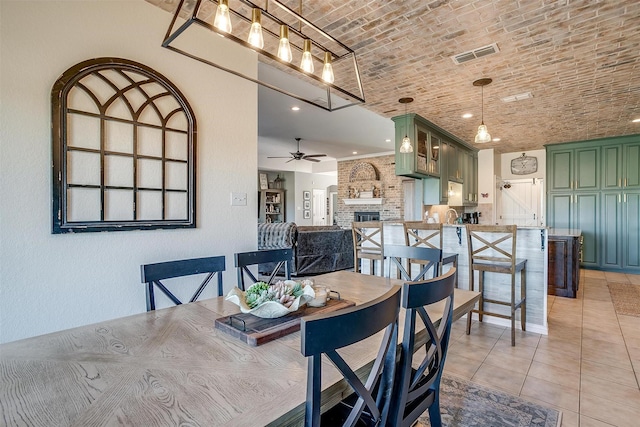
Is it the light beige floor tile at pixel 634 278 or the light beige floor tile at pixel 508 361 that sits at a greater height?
the light beige floor tile at pixel 634 278

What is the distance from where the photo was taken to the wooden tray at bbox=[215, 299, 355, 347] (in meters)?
1.14

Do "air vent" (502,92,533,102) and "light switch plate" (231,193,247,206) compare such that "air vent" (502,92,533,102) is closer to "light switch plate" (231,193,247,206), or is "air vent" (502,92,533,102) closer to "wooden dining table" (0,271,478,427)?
"light switch plate" (231,193,247,206)

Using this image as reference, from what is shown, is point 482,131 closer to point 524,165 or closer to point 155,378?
point 155,378

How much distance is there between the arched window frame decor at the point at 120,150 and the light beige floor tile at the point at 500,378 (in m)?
2.35

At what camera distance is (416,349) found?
120 cm

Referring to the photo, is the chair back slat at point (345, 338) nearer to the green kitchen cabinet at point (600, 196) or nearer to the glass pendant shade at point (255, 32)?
the glass pendant shade at point (255, 32)

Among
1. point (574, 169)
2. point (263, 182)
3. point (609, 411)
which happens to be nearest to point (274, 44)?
point (609, 411)

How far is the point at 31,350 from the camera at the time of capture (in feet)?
3.49

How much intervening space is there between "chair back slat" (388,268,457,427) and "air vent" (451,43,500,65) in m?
2.54

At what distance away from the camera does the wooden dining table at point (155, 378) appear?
74 centimetres

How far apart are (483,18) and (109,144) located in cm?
277

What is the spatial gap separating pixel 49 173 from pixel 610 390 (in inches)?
146

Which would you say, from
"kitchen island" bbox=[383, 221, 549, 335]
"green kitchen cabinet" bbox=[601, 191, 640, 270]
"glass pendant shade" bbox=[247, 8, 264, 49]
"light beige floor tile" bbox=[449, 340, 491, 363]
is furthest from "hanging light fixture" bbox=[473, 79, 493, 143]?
"green kitchen cabinet" bbox=[601, 191, 640, 270]

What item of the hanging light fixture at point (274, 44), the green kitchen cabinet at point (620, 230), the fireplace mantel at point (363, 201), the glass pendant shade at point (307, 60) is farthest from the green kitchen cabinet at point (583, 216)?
the glass pendant shade at point (307, 60)
